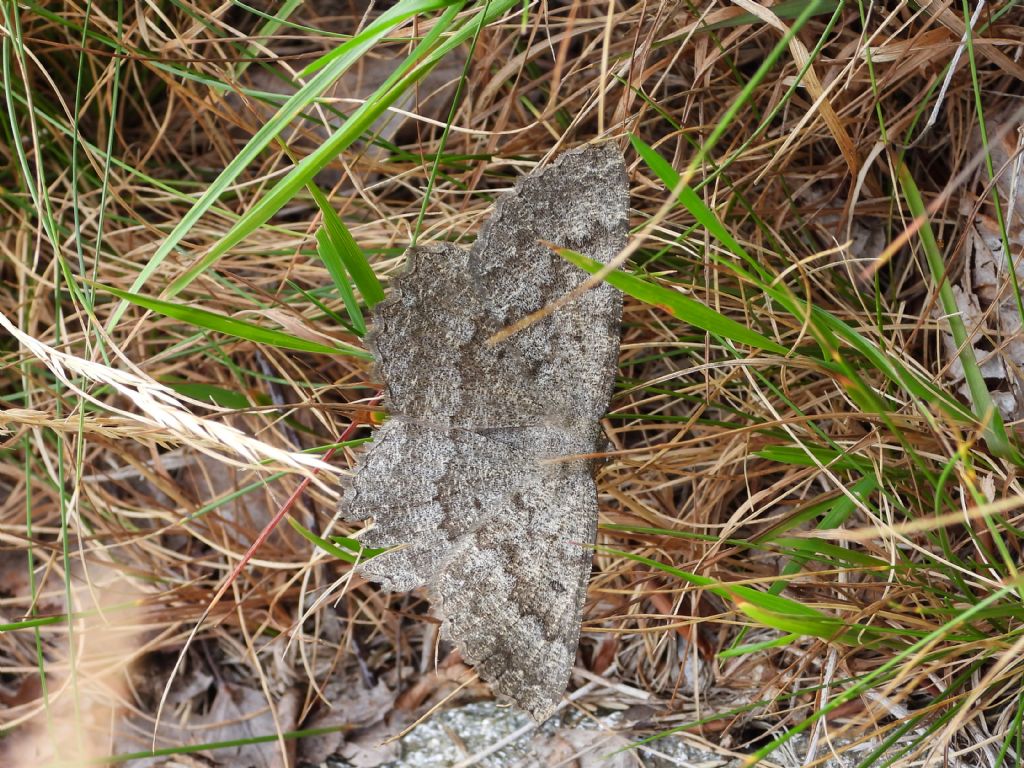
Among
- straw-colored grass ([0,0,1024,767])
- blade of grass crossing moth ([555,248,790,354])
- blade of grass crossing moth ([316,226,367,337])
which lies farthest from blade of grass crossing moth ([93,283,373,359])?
blade of grass crossing moth ([555,248,790,354])

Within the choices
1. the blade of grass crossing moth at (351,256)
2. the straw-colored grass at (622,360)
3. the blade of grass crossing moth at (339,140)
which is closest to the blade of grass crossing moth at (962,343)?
the straw-colored grass at (622,360)

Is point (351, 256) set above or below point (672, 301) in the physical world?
above

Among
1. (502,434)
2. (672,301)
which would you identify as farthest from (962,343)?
(502,434)

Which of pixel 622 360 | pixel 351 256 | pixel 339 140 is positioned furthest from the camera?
pixel 622 360

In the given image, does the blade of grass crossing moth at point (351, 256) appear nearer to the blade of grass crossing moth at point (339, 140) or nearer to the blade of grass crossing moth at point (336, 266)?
the blade of grass crossing moth at point (336, 266)

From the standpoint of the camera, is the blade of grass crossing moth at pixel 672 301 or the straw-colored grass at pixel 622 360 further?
the straw-colored grass at pixel 622 360

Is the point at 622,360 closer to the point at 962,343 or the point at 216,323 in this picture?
the point at 962,343
